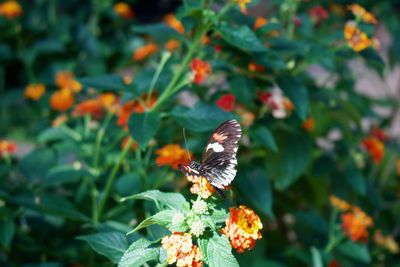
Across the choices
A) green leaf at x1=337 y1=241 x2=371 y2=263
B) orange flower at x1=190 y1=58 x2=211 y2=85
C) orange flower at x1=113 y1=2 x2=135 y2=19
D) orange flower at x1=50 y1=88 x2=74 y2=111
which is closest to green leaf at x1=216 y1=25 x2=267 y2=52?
orange flower at x1=190 y1=58 x2=211 y2=85

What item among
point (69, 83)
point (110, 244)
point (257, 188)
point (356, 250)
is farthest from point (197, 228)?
point (69, 83)

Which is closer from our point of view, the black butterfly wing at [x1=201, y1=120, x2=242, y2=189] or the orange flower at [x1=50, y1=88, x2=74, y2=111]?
the black butterfly wing at [x1=201, y1=120, x2=242, y2=189]

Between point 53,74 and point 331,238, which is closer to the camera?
point 331,238

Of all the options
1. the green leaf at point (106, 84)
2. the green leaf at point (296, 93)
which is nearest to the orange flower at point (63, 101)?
the green leaf at point (106, 84)

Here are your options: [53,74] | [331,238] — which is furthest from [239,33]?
[53,74]

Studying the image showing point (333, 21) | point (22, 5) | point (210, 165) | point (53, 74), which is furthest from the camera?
point (22, 5)

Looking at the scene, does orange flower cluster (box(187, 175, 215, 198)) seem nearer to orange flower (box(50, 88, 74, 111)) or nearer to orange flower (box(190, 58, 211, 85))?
orange flower (box(190, 58, 211, 85))

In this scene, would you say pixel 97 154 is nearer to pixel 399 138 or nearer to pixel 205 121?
pixel 205 121

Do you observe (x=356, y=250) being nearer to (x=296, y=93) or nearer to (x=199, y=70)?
(x=296, y=93)
